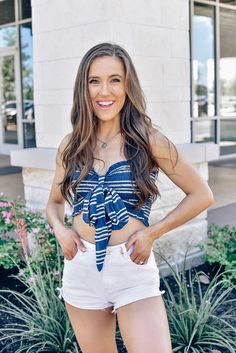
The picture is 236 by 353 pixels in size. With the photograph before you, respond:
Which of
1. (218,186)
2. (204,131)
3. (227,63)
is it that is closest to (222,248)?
(218,186)

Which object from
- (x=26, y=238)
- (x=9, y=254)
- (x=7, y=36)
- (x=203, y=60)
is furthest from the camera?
(x=7, y=36)

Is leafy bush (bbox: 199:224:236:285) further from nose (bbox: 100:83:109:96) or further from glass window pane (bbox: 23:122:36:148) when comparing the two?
glass window pane (bbox: 23:122:36:148)

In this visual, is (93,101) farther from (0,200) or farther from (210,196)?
(0,200)

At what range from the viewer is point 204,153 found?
5.15 meters

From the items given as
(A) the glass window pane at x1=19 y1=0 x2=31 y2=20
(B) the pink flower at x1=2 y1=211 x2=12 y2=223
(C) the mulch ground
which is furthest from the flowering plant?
(A) the glass window pane at x1=19 y1=0 x2=31 y2=20

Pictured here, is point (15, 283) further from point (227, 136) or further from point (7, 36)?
point (7, 36)

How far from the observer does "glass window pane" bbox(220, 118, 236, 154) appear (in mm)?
12789

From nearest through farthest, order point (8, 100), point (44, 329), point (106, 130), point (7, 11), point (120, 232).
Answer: point (120, 232), point (106, 130), point (44, 329), point (7, 11), point (8, 100)

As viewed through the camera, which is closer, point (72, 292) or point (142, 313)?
point (142, 313)

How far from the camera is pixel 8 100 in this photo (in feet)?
45.7

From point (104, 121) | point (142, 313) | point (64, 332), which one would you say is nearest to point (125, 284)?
point (142, 313)

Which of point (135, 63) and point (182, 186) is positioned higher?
point (135, 63)

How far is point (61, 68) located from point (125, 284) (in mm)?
3181

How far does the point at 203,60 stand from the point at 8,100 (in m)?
5.23
